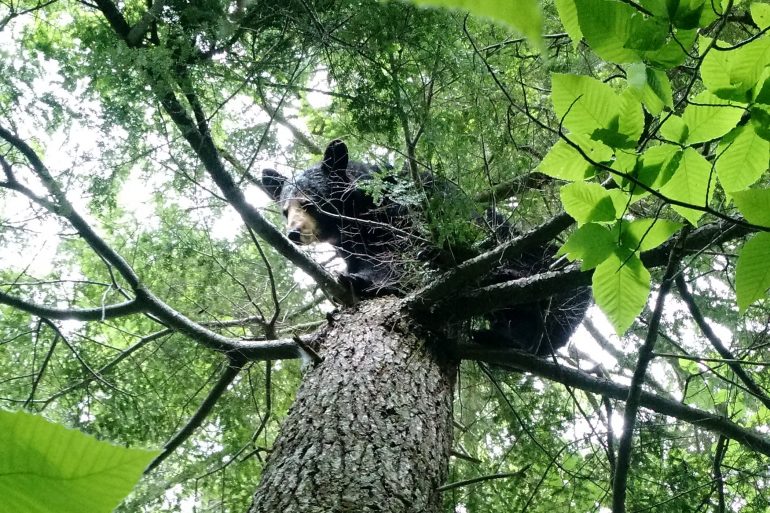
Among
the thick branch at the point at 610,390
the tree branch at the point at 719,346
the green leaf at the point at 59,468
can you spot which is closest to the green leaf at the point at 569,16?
the green leaf at the point at 59,468

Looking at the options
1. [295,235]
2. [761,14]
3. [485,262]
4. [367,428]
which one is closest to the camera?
[761,14]

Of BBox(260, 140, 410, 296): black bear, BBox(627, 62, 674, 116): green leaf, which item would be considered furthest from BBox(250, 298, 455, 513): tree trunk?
→ BBox(627, 62, 674, 116): green leaf

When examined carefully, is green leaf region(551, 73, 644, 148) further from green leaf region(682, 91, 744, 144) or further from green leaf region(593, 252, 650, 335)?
green leaf region(593, 252, 650, 335)

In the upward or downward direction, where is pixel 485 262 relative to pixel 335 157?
downward

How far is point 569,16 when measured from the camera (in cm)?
102

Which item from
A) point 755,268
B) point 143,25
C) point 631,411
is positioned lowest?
point 755,268

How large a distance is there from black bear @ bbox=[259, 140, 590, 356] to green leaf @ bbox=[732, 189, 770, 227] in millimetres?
2118

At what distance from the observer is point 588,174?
1.33 meters

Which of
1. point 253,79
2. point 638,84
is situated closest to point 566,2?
point 638,84

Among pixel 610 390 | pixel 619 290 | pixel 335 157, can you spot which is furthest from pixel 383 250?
pixel 619 290

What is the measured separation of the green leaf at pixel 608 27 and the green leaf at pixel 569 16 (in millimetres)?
38

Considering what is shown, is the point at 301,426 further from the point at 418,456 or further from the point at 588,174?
the point at 588,174

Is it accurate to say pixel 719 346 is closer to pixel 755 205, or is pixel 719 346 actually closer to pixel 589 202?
pixel 589 202

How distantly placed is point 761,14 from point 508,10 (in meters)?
1.09
